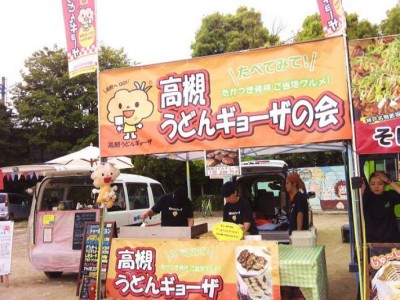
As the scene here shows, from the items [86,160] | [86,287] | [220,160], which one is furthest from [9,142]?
[220,160]

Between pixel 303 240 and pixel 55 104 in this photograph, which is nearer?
pixel 303 240

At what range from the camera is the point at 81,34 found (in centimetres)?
518

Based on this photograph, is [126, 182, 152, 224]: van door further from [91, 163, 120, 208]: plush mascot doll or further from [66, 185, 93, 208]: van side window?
[91, 163, 120, 208]: plush mascot doll

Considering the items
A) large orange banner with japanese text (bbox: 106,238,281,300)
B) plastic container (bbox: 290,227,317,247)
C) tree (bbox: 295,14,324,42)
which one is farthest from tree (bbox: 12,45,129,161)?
plastic container (bbox: 290,227,317,247)

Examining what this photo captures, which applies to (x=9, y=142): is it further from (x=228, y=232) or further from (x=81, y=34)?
(x=228, y=232)

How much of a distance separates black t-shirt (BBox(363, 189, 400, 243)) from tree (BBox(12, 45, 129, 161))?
18.1 m

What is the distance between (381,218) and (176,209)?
2971mm

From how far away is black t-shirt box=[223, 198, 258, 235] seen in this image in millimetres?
5062

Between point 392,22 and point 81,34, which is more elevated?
point 392,22

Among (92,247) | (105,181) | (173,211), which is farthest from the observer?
(92,247)

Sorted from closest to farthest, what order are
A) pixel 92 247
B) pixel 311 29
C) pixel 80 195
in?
pixel 92 247, pixel 80 195, pixel 311 29

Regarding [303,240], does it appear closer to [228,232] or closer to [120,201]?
[228,232]

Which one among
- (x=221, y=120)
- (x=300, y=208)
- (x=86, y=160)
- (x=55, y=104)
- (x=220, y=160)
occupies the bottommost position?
(x=300, y=208)

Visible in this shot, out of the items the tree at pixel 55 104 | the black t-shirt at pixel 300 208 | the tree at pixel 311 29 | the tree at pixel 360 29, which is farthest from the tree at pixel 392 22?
the black t-shirt at pixel 300 208
